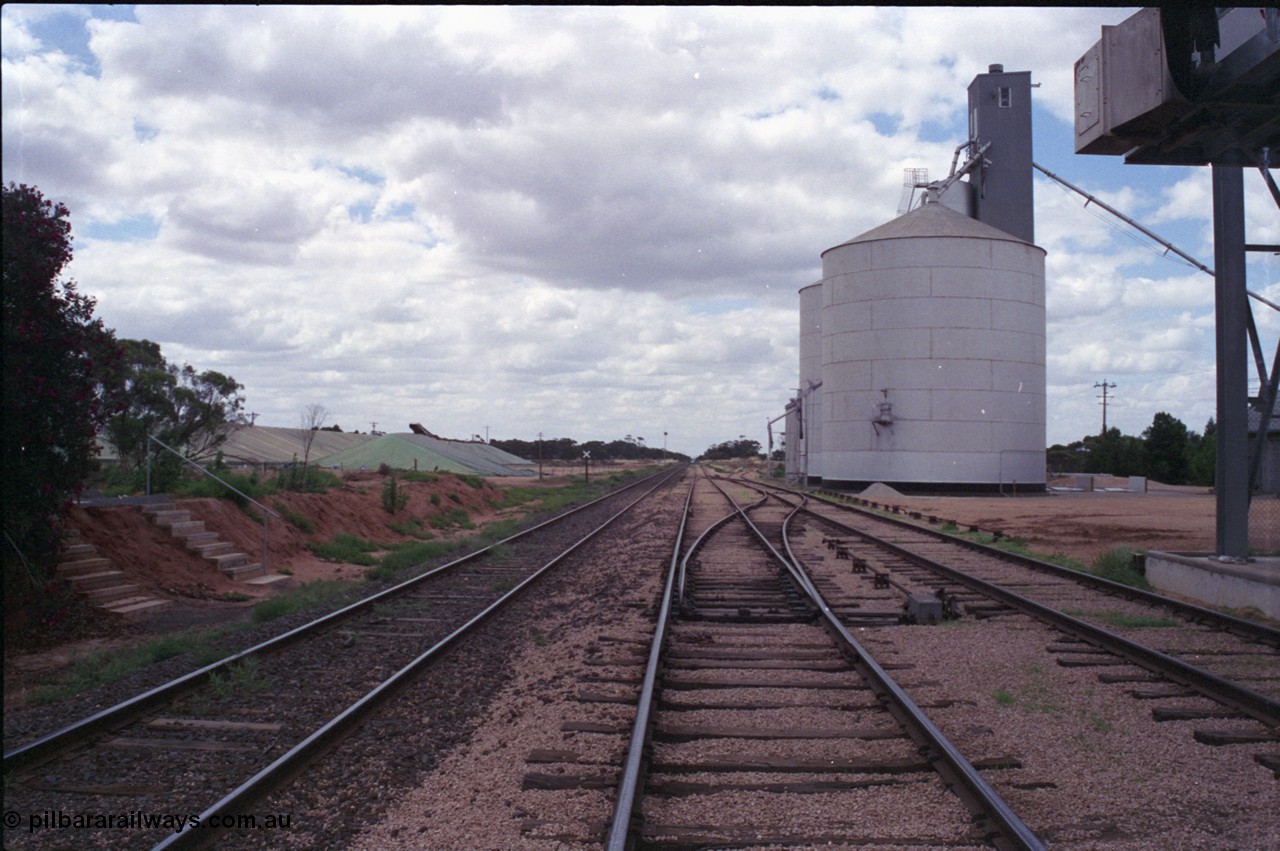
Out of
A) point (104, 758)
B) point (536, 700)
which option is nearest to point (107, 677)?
point (104, 758)

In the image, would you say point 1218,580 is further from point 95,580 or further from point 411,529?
point 411,529

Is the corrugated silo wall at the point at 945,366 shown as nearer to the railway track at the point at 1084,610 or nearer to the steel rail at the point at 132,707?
the railway track at the point at 1084,610

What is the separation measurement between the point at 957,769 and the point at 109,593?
10.8 metres

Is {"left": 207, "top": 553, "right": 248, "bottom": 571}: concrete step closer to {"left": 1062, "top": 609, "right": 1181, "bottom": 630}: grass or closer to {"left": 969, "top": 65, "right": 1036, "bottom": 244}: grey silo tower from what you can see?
{"left": 1062, "top": 609, "right": 1181, "bottom": 630}: grass

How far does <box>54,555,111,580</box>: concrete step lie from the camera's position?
10.9m

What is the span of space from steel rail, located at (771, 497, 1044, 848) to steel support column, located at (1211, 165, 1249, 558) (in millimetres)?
7148

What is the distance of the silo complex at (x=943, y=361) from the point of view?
42.3 metres

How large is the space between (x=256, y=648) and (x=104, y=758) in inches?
102

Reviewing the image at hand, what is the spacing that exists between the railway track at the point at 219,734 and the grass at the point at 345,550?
8509 millimetres

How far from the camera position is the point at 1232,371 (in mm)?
11695

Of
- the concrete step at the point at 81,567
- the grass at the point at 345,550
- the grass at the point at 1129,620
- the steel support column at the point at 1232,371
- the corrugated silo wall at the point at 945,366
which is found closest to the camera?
the grass at the point at 1129,620

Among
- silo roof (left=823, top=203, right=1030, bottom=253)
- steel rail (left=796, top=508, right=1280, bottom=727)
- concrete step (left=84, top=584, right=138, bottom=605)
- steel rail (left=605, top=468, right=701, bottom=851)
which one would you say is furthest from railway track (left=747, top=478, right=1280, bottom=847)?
silo roof (left=823, top=203, right=1030, bottom=253)

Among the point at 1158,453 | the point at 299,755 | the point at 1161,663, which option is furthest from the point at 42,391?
the point at 1158,453

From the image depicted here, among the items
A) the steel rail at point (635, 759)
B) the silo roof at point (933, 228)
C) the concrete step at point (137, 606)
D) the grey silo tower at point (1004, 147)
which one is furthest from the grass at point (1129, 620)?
the grey silo tower at point (1004, 147)
